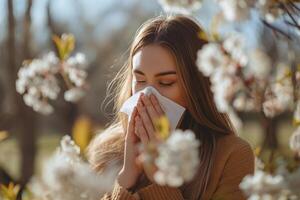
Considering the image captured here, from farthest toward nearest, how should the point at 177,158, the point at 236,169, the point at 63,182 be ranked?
the point at 236,169 → the point at 63,182 → the point at 177,158

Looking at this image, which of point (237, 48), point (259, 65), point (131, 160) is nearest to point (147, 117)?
point (131, 160)

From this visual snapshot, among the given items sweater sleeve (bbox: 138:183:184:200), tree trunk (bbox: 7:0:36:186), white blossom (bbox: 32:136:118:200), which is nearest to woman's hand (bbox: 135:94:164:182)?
sweater sleeve (bbox: 138:183:184:200)

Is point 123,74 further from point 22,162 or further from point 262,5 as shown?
point 22,162

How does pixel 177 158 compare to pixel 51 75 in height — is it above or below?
below

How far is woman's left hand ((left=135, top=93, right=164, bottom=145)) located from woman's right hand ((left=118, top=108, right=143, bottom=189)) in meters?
0.03

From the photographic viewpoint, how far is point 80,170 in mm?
1625

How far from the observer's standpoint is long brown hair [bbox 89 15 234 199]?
219 centimetres

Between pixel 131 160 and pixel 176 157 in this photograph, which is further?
pixel 131 160

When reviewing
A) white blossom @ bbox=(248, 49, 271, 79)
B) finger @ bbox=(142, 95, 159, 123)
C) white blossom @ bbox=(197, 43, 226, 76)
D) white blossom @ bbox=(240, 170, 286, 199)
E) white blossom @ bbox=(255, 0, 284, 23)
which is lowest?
white blossom @ bbox=(240, 170, 286, 199)

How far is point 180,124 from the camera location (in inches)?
89.6

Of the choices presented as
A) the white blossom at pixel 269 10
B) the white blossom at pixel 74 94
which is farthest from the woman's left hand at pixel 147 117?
the white blossom at pixel 269 10

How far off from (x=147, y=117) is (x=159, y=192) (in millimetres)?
201

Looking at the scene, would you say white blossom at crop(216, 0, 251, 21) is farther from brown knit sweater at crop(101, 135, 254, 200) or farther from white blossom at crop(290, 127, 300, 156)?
brown knit sweater at crop(101, 135, 254, 200)

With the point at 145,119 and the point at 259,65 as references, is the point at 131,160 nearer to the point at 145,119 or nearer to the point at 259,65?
the point at 145,119
